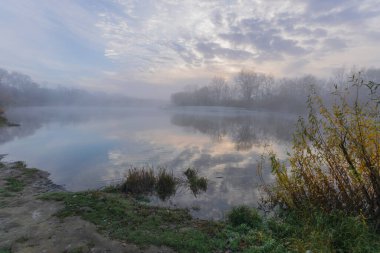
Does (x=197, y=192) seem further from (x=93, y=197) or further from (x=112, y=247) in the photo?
(x=112, y=247)

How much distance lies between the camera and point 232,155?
19297mm

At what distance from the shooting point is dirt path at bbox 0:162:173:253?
18.2 ft

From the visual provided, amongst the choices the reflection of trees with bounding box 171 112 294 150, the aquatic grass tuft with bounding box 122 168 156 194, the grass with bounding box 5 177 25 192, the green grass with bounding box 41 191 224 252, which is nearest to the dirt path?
the green grass with bounding box 41 191 224 252

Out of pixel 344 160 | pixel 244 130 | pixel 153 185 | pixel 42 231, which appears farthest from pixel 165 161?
pixel 244 130

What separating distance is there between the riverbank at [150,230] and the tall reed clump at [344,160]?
1.81 feet

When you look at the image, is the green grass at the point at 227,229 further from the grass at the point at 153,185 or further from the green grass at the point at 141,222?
the grass at the point at 153,185

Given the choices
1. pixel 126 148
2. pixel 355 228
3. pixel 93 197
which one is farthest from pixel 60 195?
pixel 126 148

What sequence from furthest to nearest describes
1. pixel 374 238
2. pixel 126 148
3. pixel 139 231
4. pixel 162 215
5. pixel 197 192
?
pixel 126 148
pixel 197 192
pixel 162 215
pixel 139 231
pixel 374 238

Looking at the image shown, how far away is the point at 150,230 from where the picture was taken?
6.50 m

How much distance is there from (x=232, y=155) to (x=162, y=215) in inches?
484

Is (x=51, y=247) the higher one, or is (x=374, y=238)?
(x=374, y=238)

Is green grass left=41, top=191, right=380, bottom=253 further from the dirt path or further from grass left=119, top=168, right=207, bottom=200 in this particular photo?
grass left=119, top=168, right=207, bottom=200

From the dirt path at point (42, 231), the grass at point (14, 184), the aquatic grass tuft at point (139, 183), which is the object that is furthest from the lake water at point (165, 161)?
the dirt path at point (42, 231)

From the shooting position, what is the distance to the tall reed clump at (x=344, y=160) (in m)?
5.46
